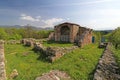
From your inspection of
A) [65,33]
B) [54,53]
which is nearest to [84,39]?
[65,33]

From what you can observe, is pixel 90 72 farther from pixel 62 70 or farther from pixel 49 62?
pixel 49 62

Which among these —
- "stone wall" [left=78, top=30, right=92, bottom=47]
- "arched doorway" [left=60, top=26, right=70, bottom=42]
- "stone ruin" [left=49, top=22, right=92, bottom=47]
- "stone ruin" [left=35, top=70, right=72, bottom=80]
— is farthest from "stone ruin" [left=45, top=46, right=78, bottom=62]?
"arched doorway" [left=60, top=26, right=70, bottom=42]

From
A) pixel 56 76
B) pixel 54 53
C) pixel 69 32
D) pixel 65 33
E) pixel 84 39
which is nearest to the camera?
pixel 56 76

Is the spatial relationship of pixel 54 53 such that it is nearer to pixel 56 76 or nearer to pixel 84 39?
pixel 56 76

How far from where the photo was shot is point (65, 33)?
48969 mm

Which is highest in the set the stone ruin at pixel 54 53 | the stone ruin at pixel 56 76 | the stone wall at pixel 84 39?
the stone wall at pixel 84 39

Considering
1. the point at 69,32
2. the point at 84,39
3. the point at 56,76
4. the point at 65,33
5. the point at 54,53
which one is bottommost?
the point at 56,76

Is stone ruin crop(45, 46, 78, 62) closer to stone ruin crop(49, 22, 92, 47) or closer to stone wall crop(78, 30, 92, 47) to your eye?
stone wall crop(78, 30, 92, 47)

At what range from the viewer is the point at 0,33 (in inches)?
3022

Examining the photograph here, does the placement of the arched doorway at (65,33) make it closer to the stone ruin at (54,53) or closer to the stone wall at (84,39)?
the stone wall at (84,39)

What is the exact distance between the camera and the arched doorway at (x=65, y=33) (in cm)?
4694

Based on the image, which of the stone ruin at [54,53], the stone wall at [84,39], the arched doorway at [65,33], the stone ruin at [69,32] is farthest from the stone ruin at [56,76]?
the arched doorway at [65,33]

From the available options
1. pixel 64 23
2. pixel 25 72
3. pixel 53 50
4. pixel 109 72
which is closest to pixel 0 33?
pixel 64 23

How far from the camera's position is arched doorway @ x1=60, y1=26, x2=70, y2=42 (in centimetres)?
4694
